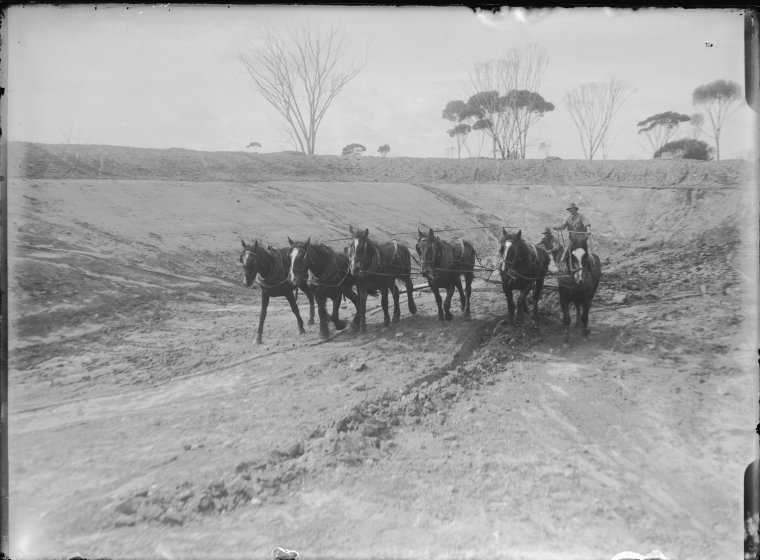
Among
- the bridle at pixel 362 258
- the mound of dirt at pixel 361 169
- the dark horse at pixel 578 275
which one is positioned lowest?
the dark horse at pixel 578 275

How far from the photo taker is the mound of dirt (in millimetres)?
22172

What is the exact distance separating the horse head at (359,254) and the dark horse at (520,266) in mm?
2343

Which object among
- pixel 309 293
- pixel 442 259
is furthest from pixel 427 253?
pixel 309 293

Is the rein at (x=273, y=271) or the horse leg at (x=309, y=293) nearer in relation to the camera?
the rein at (x=273, y=271)

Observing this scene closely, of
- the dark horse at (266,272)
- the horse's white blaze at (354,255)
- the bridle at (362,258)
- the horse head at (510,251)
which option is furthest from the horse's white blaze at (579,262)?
the dark horse at (266,272)

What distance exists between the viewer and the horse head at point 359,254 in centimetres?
842

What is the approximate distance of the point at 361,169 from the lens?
31094 mm

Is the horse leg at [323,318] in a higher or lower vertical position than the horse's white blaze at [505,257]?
lower

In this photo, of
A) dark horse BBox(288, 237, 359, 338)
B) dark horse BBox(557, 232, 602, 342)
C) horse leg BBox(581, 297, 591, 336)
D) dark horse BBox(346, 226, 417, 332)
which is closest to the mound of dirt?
dark horse BBox(346, 226, 417, 332)

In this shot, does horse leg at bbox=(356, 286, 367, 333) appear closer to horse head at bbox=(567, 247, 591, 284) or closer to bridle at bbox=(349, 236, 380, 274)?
bridle at bbox=(349, 236, 380, 274)

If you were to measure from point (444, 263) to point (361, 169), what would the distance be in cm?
2292

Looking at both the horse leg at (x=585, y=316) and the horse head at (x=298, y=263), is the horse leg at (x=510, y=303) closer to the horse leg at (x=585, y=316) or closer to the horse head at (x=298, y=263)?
the horse leg at (x=585, y=316)

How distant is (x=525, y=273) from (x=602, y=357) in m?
2.12

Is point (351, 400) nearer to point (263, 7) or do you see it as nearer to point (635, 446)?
point (635, 446)
